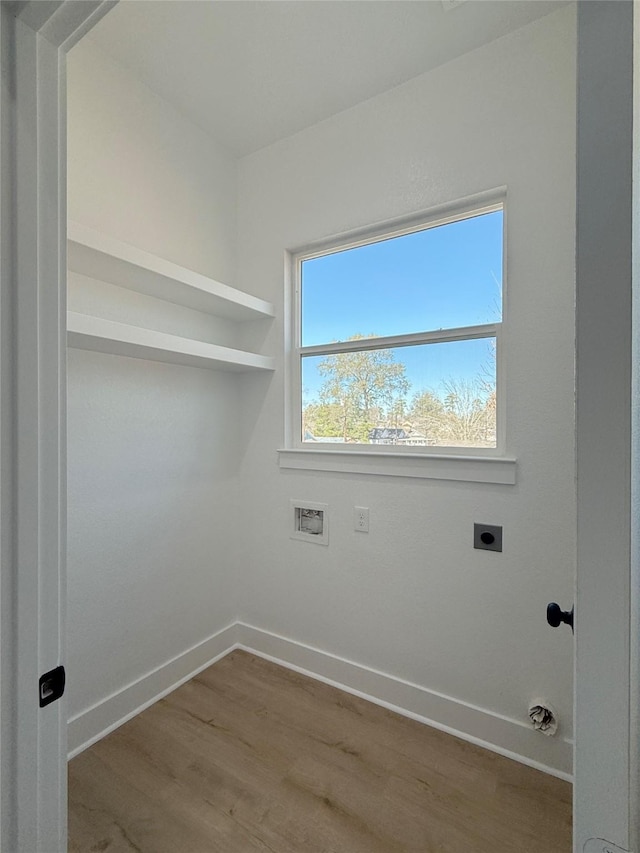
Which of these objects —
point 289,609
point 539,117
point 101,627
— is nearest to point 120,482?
point 101,627

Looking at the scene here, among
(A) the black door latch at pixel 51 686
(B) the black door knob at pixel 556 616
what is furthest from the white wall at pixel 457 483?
(A) the black door latch at pixel 51 686

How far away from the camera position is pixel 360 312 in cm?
207

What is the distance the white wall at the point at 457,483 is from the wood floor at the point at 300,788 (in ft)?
0.70

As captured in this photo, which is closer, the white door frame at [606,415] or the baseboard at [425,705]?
the white door frame at [606,415]

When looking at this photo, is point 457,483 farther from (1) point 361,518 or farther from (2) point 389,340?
(2) point 389,340

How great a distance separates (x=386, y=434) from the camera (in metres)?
1.98

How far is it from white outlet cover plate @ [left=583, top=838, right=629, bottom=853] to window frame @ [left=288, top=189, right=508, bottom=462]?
48.9 inches

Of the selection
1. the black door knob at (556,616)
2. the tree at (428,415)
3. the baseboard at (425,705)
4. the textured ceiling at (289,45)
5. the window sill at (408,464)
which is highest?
the textured ceiling at (289,45)

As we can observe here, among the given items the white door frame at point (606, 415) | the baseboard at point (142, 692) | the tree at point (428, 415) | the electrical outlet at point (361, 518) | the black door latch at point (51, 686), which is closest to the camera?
the white door frame at point (606, 415)

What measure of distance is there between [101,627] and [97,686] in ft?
0.80

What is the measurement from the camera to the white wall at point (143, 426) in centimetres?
165

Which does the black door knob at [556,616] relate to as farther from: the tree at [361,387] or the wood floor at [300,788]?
the tree at [361,387]

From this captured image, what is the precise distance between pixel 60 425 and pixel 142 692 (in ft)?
5.90

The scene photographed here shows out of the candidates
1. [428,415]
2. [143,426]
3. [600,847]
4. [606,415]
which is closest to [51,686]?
[600,847]
